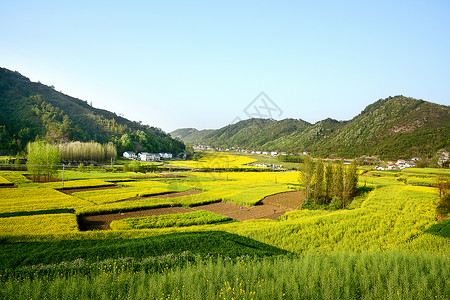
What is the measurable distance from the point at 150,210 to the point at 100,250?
620 inches

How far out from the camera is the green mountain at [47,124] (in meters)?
93.5

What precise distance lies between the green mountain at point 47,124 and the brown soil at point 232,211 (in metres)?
80.0

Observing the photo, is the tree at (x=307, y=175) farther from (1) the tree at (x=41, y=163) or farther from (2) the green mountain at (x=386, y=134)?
(2) the green mountain at (x=386, y=134)

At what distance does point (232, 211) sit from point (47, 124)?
113949mm

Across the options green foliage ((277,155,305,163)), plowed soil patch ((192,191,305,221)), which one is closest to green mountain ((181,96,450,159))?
green foliage ((277,155,305,163))

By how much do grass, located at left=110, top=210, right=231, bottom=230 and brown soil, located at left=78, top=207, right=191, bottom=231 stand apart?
1.39m

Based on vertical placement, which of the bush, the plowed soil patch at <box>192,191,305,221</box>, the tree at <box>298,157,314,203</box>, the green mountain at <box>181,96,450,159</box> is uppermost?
the green mountain at <box>181,96,450,159</box>

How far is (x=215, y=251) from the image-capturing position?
12.4 meters

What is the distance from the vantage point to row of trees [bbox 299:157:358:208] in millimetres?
33625

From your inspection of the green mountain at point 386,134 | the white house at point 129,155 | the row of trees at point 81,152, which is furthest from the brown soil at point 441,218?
the white house at point 129,155

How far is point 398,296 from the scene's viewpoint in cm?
509

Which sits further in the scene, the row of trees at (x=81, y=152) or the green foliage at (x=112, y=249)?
the row of trees at (x=81, y=152)

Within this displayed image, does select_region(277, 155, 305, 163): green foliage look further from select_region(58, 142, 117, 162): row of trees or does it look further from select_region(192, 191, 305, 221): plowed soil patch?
select_region(58, 142, 117, 162): row of trees

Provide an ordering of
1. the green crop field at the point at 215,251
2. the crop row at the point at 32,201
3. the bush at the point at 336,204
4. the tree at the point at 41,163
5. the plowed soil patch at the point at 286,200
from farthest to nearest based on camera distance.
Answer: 1. the tree at the point at 41,163
2. the plowed soil patch at the point at 286,200
3. the bush at the point at 336,204
4. the crop row at the point at 32,201
5. the green crop field at the point at 215,251
